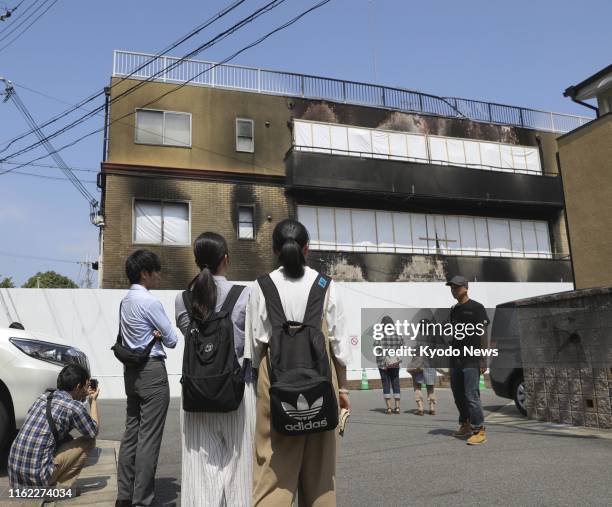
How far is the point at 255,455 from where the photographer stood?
2.87m

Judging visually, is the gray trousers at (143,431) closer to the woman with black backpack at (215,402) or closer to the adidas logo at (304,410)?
the woman with black backpack at (215,402)

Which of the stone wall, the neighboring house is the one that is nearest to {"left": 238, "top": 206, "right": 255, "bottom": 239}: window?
the neighboring house

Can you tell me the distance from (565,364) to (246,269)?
40.5 ft

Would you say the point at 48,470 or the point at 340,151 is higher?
the point at 340,151

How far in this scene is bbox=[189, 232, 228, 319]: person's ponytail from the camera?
316 cm

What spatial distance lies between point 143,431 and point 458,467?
9.94ft

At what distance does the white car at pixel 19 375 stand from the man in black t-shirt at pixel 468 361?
4.43 metres

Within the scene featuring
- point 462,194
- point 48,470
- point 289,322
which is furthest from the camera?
point 462,194

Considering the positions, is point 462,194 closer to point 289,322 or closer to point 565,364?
point 565,364

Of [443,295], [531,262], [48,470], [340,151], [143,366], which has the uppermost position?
[340,151]

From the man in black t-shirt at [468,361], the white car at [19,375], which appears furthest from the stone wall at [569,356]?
the white car at [19,375]

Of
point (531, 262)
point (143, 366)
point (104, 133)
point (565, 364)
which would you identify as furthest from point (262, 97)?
point (143, 366)

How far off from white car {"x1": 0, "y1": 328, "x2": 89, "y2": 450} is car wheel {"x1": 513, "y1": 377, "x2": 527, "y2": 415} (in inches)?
269

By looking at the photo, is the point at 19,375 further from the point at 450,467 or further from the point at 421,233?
the point at 421,233
